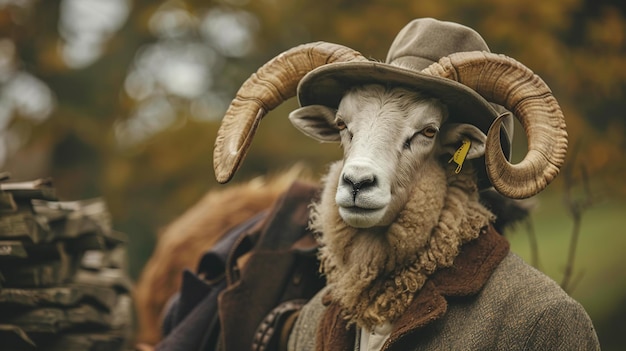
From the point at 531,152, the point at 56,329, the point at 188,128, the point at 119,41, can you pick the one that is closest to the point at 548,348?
the point at 531,152

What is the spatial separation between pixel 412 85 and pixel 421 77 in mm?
172

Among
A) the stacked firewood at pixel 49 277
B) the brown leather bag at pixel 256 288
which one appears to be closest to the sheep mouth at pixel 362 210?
the brown leather bag at pixel 256 288

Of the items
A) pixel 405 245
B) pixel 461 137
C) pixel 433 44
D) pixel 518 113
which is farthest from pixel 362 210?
pixel 433 44

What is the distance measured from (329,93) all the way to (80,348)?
77.2 inches

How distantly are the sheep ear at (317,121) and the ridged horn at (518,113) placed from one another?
2.17 feet

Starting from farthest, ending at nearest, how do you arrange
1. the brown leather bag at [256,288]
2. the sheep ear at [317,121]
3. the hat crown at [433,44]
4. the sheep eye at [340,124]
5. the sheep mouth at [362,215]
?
the brown leather bag at [256,288] → the sheep ear at [317,121] → the hat crown at [433,44] → the sheep eye at [340,124] → the sheep mouth at [362,215]

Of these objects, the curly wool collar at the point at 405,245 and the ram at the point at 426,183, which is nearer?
the ram at the point at 426,183

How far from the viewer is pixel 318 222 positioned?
4.33m

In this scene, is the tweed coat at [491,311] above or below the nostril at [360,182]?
below

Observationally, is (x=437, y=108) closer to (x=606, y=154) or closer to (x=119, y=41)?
(x=606, y=154)

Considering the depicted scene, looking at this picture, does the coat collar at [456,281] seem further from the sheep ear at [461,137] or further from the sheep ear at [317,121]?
the sheep ear at [317,121]

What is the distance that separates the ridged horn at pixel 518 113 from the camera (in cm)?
356

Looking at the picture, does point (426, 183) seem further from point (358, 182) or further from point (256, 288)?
point (256, 288)

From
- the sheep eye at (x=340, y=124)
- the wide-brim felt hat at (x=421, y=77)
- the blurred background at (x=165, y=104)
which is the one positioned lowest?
the blurred background at (x=165, y=104)
